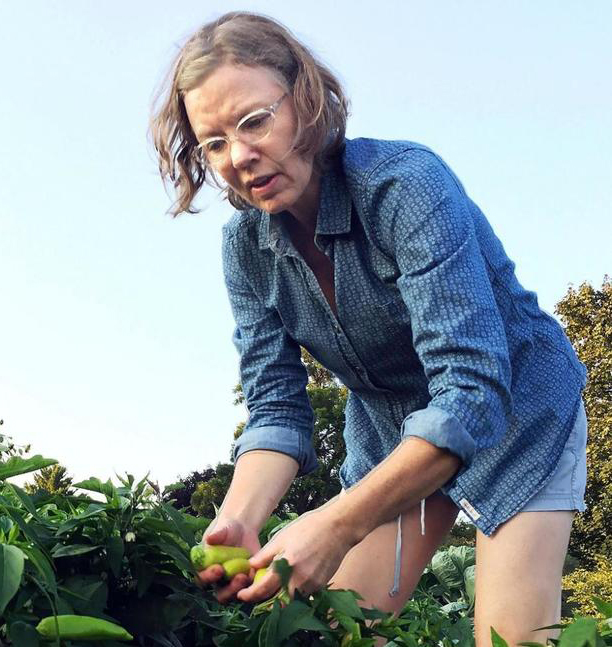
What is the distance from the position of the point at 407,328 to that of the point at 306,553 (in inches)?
41.3

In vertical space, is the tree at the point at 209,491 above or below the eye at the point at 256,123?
below

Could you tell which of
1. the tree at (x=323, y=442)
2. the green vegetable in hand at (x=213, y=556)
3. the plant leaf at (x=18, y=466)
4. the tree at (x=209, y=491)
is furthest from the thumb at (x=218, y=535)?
the tree at (x=209, y=491)

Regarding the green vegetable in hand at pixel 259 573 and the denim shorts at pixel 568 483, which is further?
the denim shorts at pixel 568 483

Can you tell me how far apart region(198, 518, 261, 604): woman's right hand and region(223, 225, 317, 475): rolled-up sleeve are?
0.48 meters

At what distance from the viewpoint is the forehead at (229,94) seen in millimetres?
2479

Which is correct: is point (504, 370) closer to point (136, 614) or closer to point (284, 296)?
point (284, 296)

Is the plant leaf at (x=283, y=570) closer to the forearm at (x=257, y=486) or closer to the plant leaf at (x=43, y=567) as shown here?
the plant leaf at (x=43, y=567)

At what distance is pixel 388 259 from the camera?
8.80ft

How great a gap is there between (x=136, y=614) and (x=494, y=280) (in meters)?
1.61

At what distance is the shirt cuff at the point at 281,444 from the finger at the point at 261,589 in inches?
41.6

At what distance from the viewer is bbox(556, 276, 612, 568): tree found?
24.9 metres

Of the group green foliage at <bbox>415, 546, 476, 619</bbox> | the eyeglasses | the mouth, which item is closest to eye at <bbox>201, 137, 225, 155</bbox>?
the eyeglasses

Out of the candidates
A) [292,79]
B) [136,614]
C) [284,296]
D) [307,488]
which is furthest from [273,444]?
[307,488]

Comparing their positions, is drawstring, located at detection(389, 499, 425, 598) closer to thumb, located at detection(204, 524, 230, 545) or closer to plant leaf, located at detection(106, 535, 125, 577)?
thumb, located at detection(204, 524, 230, 545)
